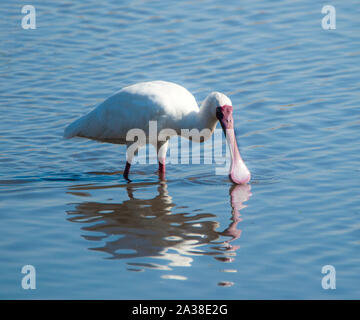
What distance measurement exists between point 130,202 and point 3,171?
1.73m

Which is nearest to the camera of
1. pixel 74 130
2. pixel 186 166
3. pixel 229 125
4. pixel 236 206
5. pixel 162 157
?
pixel 236 206

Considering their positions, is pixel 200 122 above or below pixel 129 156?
above

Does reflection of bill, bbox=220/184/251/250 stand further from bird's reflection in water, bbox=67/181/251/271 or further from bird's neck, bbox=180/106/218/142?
bird's neck, bbox=180/106/218/142

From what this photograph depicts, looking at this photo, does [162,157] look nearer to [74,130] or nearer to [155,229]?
[74,130]

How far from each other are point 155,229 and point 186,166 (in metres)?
2.17

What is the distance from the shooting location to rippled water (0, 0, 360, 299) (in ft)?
21.5

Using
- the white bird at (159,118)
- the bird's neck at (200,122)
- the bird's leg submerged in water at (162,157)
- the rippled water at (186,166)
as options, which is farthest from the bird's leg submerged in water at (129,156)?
the bird's neck at (200,122)

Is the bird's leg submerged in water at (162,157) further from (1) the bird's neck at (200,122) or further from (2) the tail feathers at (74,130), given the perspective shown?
(2) the tail feathers at (74,130)

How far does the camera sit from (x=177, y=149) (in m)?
10.2

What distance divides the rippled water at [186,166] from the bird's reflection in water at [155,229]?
0.02m

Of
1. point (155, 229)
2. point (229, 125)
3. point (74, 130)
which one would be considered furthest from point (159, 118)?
point (155, 229)

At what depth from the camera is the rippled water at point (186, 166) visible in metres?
6.55

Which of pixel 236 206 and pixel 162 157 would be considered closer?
pixel 236 206

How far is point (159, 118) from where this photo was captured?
887 cm
